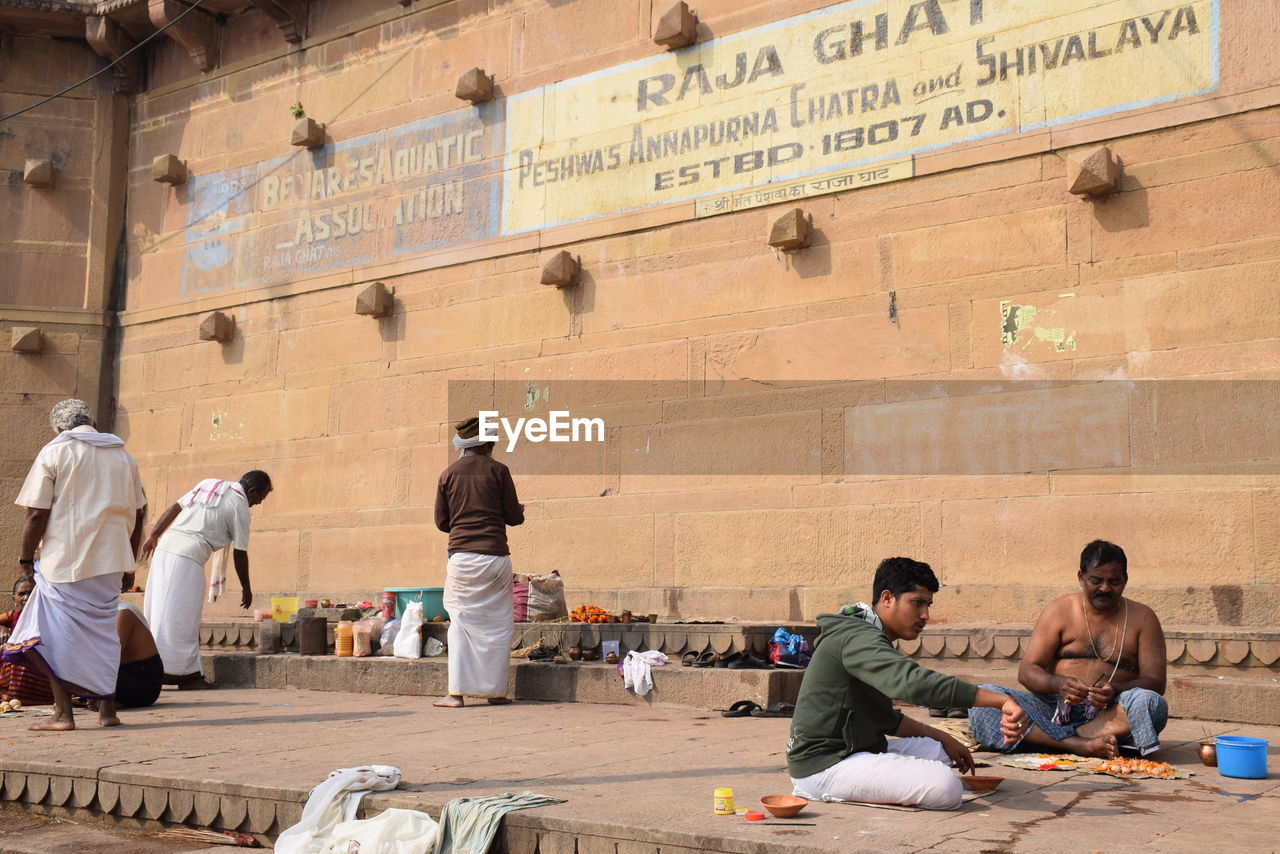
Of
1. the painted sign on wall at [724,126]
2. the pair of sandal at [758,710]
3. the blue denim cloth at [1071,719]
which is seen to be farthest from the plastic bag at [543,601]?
the blue denim cloth at [1071,719]

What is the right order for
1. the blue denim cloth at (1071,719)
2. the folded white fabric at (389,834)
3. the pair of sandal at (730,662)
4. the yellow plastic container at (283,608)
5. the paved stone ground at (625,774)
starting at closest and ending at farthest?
1. the paved stone ground at (625,774)
2. the folded white fabric at (389,834)
3. the blue denim cloth at (1071,719)
4. the pair of sandal at (730,662)
5. the yellow plastic container at (283,608)

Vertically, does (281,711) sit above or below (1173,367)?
below

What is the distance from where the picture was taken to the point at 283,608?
10453mm

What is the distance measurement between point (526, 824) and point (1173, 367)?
5309 millimetres

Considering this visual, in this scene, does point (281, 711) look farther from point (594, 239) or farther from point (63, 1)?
point (63, 1)

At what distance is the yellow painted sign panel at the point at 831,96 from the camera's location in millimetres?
8086

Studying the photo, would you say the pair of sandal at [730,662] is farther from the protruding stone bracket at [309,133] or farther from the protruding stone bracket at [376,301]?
the protruding stone bracket at [309,133]

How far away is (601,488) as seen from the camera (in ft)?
33.2

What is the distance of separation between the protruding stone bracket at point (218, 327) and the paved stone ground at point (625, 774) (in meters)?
5.57

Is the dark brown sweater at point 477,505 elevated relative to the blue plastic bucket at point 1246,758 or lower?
elevated

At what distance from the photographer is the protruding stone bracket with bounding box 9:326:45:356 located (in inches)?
527

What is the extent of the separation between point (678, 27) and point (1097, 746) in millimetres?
6729

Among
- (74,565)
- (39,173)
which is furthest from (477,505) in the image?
(39,173)

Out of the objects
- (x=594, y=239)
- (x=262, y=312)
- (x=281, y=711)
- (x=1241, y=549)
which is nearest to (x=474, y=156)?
(x=594, y=239)
